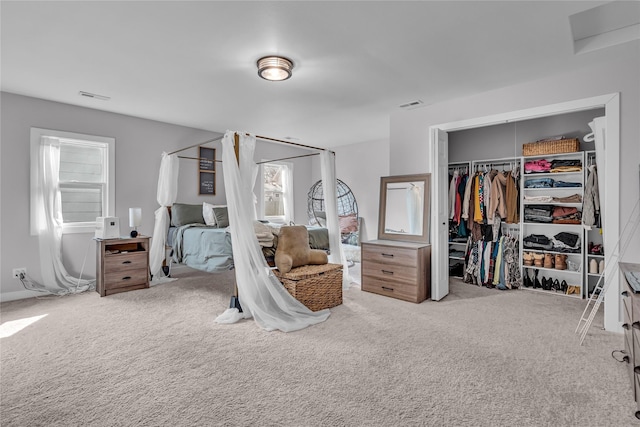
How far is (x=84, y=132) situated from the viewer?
448 centimetres

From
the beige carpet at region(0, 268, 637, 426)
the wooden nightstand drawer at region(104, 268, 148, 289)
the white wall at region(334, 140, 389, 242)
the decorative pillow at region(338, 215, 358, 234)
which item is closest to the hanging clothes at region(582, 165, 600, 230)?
the beige carpet at region(0, 268, 637, 426)

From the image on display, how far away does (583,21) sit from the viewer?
2.65 m

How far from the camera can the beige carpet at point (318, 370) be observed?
1792mm

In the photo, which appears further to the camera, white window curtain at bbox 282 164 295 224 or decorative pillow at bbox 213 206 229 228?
white window curtain at bbox 282 164 295 224

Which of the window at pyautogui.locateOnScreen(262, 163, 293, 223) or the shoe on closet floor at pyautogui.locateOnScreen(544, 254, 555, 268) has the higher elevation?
the window at pyautogui.locateOnScreen(262, 163, 293, 223)

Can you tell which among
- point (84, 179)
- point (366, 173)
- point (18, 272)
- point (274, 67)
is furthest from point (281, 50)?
point (366, 173)

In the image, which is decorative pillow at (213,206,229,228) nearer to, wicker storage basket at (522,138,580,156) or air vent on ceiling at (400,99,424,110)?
air vent on ceiling at (400,99,424,110)

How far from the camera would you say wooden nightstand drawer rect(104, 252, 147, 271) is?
13.5ft

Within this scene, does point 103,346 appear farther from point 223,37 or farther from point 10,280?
point 223,37

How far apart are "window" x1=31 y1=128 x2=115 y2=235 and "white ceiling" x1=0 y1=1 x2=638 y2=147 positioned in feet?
1.69

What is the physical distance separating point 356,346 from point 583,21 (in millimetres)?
3182

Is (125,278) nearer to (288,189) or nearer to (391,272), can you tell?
(391,272)

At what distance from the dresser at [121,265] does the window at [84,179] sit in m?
0.67

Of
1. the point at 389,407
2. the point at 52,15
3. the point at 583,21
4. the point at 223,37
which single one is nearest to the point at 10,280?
the point at 52,15
